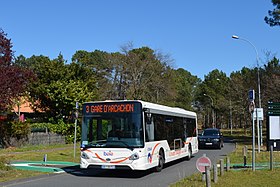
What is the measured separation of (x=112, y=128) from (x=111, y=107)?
811mm

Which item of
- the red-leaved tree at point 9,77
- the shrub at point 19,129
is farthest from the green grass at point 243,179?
the shrub at point 19,129

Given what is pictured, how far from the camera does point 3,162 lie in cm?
1501

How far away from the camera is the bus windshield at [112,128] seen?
46.5 feet

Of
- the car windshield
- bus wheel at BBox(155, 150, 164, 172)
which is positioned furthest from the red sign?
the car windshield

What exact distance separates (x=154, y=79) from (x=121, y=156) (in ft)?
135

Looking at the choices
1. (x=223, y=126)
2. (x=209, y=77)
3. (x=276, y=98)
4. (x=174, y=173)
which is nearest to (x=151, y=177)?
(x=174, y=173)

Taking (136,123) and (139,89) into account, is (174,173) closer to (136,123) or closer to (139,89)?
(136,123)

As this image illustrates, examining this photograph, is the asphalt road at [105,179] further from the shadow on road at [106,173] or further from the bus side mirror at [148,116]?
the bus side mirror at [148,116]

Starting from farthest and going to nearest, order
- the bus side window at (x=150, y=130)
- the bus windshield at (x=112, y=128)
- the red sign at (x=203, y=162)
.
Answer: the bus side window at (x=150, y=130), the bus windshield at (x=112, y=128), the red sign at (x=203, y=162)

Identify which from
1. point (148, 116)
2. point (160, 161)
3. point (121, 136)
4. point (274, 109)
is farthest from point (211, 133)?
point (121, 136)

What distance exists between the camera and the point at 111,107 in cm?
1479

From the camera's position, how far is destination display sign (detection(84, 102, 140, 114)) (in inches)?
568

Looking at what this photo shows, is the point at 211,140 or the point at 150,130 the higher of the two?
the point at 150,130

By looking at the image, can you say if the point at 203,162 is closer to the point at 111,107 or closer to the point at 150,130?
the point at 150,130
